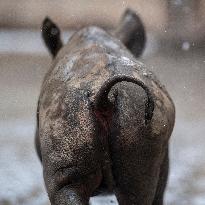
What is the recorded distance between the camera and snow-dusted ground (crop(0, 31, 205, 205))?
5137 millimetres

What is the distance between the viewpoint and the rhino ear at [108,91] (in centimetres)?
299

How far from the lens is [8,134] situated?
6.68m

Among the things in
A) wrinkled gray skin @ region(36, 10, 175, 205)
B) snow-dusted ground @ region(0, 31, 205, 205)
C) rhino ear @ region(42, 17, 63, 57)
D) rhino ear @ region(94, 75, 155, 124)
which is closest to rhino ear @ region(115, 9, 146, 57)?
rhino ear @ region(42, 17, 63, 57)

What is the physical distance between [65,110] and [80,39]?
846 mm

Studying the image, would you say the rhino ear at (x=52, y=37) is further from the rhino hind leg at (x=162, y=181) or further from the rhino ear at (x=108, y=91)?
the rhino ear at (x=108, y=91)

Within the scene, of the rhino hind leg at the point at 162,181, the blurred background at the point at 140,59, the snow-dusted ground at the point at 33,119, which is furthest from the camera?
the blurred background at the point at 140,59

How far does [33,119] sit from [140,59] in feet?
7.19

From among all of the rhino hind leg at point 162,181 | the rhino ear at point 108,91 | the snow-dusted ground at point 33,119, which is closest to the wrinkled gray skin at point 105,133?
the rhino ear at point 108,91

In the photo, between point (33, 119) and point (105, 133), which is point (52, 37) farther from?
point (33, 119)

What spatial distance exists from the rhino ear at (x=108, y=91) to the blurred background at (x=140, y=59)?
1808 mm

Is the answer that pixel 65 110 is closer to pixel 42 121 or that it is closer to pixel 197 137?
pixel 42 121

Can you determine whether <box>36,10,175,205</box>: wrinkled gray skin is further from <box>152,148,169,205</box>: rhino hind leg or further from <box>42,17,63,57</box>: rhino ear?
<box>42,17,63,57</box>: rhino ear

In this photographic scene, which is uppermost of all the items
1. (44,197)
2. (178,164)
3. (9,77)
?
(9,77)

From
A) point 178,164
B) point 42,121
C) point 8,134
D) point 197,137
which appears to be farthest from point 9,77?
point 42,121
